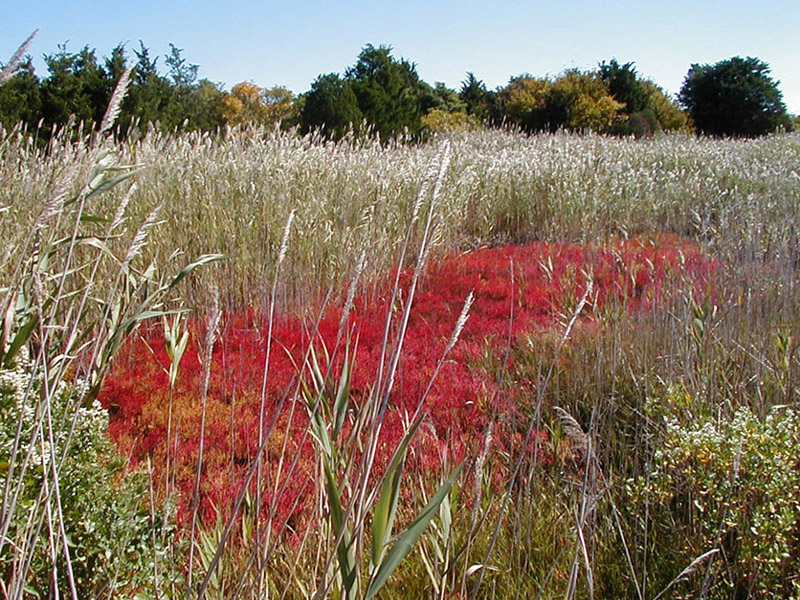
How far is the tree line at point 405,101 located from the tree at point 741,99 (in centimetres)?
4

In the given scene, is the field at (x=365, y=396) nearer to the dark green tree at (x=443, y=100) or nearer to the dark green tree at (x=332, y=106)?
the dark green tree at (x=332, y=106)

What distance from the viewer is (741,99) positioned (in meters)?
25.9

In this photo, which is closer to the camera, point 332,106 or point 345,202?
point 345,202

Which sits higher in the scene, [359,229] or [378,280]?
[359,229]

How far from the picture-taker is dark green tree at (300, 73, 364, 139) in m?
14.6

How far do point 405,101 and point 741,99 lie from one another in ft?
52.5

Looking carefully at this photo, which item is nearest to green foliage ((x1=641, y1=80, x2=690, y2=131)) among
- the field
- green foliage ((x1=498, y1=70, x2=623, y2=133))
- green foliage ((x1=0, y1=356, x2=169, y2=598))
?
green foliage ((x1=498, y1=70, x2=623, y2=133))

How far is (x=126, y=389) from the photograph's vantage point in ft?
10.8

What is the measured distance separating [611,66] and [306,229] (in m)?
23.3

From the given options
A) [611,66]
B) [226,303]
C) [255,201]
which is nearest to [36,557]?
[226,303]

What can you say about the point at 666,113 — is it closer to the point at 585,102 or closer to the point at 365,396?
the point at 585,102

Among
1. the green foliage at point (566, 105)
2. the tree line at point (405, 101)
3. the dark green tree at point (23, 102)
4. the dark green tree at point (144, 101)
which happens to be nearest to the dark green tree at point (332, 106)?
the tree line at point (405, 101)

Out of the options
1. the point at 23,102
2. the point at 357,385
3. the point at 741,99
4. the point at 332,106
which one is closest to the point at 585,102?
the point at 741,99

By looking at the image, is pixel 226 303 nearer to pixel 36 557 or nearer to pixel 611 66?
pixel 36 557
